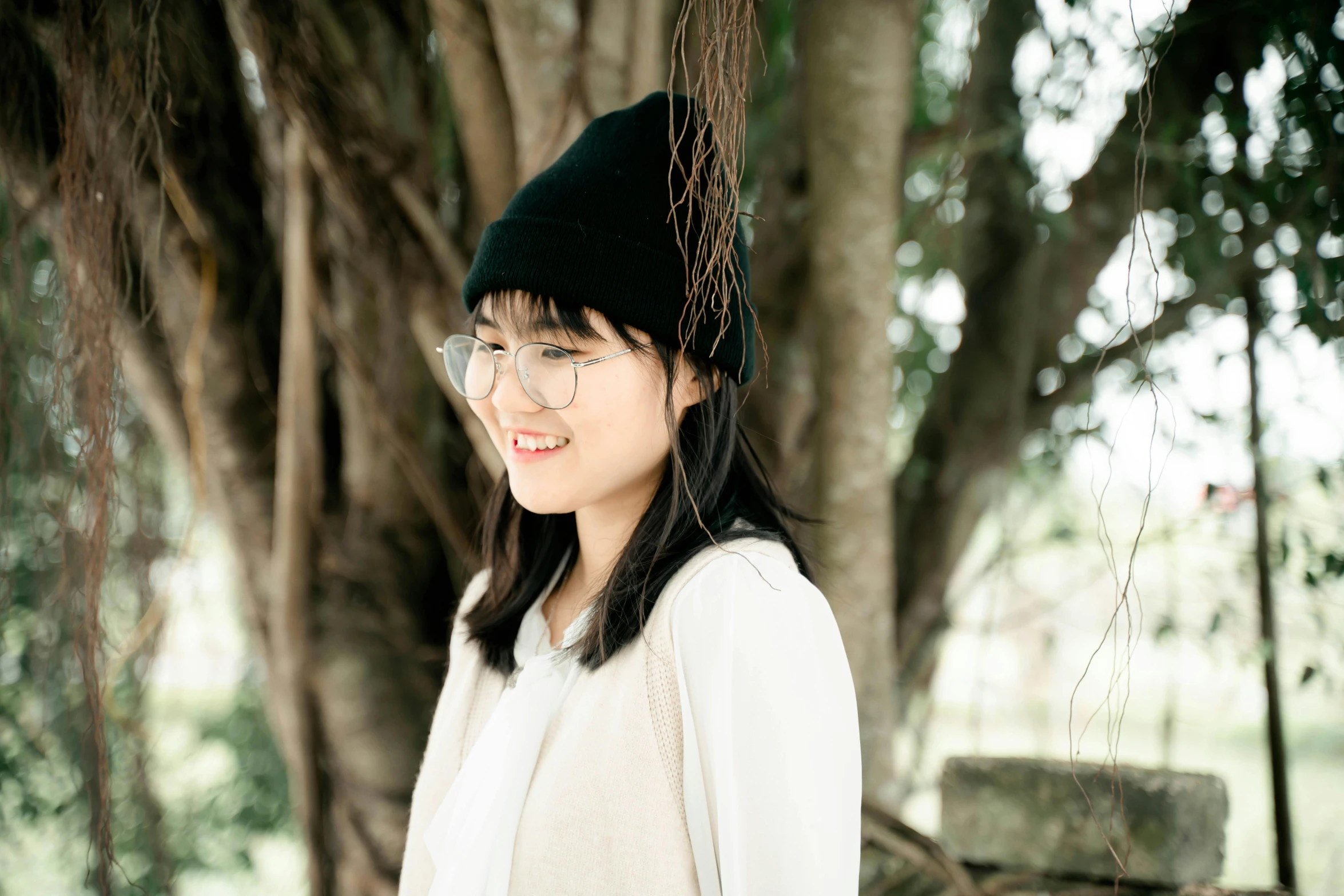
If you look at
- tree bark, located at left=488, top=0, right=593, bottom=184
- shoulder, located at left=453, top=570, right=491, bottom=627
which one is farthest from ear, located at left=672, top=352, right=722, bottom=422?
tree bark, located at left=488, top=0, right=593, bottom=184

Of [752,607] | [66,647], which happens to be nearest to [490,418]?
[752,607]

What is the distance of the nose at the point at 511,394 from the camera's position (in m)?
0.91

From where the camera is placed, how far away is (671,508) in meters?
0.93

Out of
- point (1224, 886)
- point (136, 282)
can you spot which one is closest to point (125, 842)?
point (136, 282)

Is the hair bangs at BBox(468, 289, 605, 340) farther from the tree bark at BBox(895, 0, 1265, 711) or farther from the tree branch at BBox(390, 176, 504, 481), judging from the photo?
the tree bark at BBox(895, 0, 1265, 711)

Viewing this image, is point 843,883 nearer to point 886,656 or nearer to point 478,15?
point 886,656

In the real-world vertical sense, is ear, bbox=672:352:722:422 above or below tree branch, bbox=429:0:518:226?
below

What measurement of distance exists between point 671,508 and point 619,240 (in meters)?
0.28

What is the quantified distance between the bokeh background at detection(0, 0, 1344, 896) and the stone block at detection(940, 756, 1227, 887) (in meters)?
0.15

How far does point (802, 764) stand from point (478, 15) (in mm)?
1232

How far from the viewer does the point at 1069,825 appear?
1306 millimetres

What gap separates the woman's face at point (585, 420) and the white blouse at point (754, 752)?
0.51 feet

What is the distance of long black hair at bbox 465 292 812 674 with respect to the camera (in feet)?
2.96

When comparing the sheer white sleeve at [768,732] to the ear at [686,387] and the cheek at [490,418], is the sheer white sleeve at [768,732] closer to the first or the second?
the ear at [686,387]
